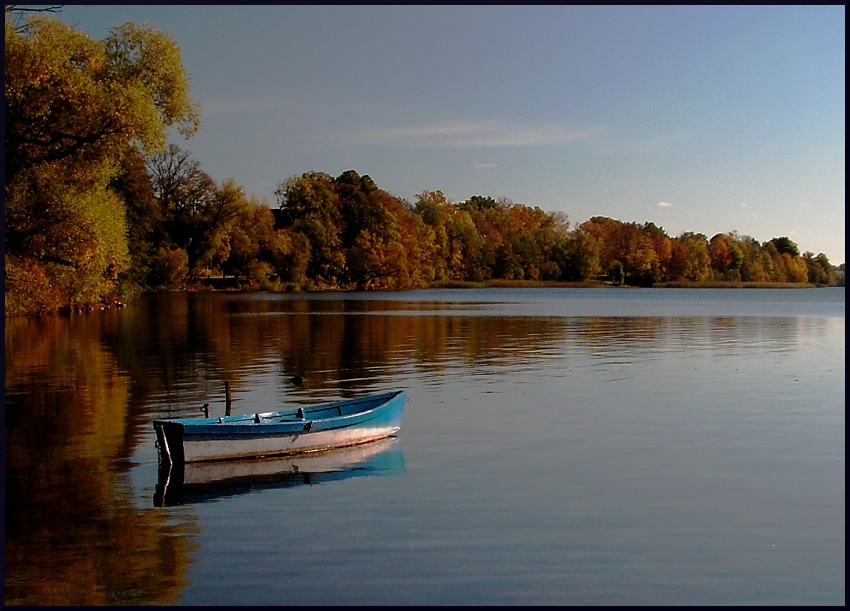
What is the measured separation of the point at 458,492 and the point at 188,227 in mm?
87178

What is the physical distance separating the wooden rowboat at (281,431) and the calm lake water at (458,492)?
437 millimetres

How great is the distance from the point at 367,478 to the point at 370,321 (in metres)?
38.7

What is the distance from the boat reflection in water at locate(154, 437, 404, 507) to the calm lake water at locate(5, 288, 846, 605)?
2.8 inches

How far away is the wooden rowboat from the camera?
1549 cm

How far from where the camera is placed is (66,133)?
2909cm

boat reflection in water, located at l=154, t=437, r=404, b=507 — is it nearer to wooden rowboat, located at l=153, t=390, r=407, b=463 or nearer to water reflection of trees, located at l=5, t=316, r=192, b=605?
wooden rowboat, located at l=153, t=390, r=407, b=463

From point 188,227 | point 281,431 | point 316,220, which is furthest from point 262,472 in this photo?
point 316,220

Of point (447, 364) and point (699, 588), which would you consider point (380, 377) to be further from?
point (699, 588)

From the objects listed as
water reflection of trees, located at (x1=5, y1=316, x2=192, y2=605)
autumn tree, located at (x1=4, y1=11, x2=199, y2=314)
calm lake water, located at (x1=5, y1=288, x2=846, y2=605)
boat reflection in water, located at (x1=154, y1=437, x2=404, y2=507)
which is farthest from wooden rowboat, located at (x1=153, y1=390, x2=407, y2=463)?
autumn tree, located at (x1=4, y1=11, x2=199, y2=314)

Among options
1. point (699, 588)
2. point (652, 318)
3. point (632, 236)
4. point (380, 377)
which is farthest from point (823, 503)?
point (632, 236)

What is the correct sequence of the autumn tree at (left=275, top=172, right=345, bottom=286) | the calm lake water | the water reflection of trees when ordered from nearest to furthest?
1. the water reflection of trees
2. the calm lake water
3. the autumn tree at (left=275, top=172, right=345, bottom=286)

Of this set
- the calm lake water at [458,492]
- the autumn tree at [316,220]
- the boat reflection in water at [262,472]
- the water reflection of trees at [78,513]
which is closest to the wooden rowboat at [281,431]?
the boat reflection in water at [262,472]

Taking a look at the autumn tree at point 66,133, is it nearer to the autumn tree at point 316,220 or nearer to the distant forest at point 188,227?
the distant forest at point 188,227

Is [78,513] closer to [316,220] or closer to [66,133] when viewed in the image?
[66,133]
